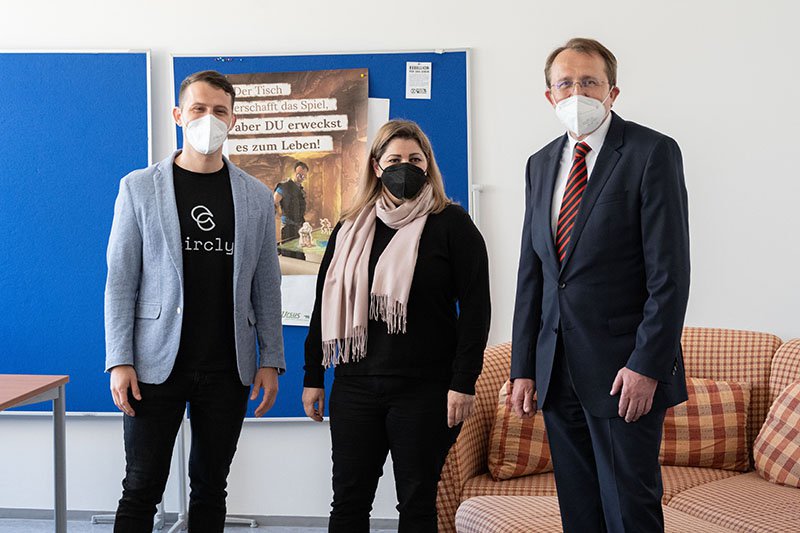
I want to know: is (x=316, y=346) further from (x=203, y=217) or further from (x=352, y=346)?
(x=203, y=217)

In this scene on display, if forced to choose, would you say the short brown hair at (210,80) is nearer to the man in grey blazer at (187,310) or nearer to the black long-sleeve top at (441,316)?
the man in grey blazer at (187,310)

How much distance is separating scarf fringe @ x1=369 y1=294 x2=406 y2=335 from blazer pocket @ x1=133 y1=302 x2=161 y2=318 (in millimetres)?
553

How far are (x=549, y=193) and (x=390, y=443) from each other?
0.74 meters

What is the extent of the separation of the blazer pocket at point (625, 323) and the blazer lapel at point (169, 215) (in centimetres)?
107

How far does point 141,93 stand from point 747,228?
2.53 m

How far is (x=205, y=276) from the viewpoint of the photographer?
7.09 ft

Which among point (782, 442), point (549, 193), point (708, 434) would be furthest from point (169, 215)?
point (782, 442)

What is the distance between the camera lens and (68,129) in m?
3.48

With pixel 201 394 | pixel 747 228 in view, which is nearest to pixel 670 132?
pixel 747 228

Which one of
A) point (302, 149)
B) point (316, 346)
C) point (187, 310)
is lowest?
point (316, 346)

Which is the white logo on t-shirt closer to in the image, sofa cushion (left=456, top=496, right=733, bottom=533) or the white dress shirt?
the white dress shirt

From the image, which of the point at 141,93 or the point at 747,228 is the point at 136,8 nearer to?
the point at 141,93

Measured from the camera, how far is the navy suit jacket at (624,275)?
174 cm

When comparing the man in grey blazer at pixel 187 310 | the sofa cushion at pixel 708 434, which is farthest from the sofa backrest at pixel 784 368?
the man in grey blazer at pixel 187 310
